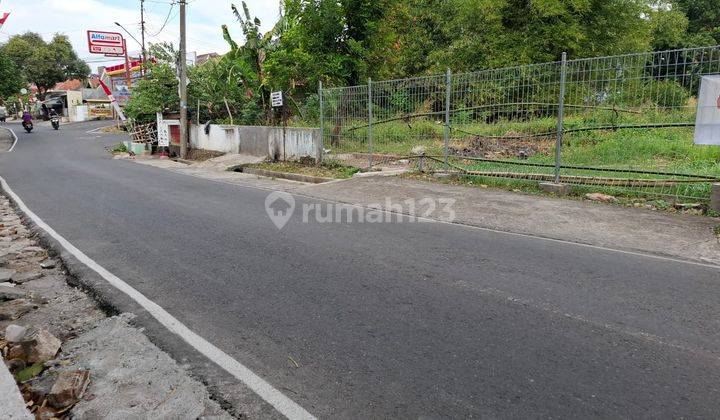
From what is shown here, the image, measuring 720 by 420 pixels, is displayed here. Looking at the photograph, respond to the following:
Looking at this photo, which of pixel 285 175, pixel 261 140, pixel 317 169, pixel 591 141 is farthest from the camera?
pixel 261 140

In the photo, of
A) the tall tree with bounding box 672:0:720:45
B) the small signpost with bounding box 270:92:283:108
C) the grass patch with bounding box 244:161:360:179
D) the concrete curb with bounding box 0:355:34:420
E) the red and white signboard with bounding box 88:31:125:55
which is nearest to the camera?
the concrete curb with bounding box 0:355:34:420

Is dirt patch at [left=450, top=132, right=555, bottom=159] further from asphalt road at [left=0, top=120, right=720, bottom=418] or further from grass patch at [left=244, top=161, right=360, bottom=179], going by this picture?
asphalt road at [left=0, top=120, right=720, bottom=418]

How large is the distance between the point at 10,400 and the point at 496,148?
1288cm

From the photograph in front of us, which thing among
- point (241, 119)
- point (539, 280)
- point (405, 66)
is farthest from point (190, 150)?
point (539, 280)

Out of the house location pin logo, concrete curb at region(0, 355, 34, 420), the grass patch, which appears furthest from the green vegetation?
concrete curb at region(0, 355, 34, 420)

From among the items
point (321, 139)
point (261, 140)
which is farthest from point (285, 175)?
point (261, 140)

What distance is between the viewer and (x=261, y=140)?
18500 mm

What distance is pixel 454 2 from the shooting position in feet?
94.0

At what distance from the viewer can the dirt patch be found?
12.0 metres

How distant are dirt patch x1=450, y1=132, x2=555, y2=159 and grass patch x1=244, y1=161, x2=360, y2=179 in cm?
299

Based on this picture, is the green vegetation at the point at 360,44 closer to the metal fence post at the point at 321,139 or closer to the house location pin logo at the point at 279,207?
the metal fence post at the point at 321,139

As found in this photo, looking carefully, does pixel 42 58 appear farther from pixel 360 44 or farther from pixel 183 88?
pixel 360 44

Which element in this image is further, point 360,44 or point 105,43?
point 105,43

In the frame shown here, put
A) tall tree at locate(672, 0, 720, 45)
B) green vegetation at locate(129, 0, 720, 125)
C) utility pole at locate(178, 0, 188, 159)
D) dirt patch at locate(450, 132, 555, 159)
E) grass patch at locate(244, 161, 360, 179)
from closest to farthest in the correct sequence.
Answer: dirt patch at locate(450, 132, 555, 159)
grass patch at locate(244, 161, 360, 179)
green vegetation at locate(129, 0, 720, 125)
utility pole at locate(178, 0, 188, 159)
tall tree at locate(672, 0, 720, 45)
